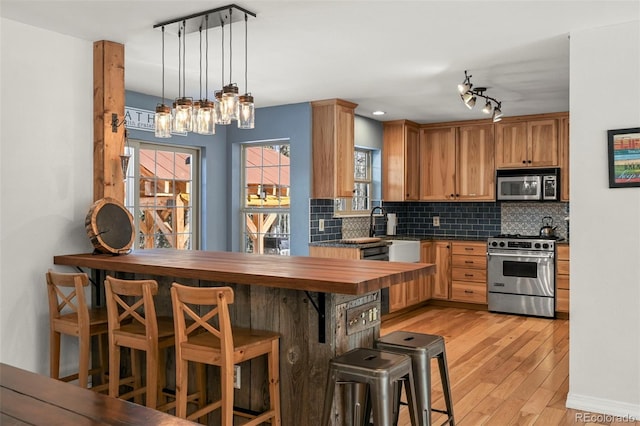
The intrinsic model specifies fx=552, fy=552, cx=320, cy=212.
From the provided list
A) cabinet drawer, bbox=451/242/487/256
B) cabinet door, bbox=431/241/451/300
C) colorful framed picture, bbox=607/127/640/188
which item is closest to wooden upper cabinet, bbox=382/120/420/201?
cabinet door, bbox=431/241/451/300

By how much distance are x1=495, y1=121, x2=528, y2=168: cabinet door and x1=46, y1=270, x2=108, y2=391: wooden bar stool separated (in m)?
5.06

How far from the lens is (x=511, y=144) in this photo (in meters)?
6.74

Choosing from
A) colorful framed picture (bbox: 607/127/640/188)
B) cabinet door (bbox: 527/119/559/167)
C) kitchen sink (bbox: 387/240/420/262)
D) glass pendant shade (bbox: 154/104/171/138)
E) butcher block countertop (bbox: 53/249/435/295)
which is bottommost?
kitchen sink (bbox: 387/240/420/262)

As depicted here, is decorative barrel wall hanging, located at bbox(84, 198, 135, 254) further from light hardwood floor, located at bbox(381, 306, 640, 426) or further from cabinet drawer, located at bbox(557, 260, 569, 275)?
cabinet drawer, located at bbox(557, 260, 569, 275)

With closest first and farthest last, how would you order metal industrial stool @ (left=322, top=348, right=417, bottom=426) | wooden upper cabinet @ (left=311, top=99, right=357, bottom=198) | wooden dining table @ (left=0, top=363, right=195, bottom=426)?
wooden dining table @ (left=0, top=363, right=195, bottom=426) → metal industrial stool @ (left=322, top=348, right=417, bottom=426) → wooden upper cabinet @ (left=311, top=99, right=357, bottom=198)

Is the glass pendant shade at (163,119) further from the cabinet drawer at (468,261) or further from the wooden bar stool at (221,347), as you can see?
the cabinet drawer at (468,261)

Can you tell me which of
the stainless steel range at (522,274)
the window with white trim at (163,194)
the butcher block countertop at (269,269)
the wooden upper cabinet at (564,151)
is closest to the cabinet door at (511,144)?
the wooden upper cabinet at (564,151)

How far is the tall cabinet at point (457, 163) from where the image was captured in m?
6.93

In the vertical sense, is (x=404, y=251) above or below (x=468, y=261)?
above

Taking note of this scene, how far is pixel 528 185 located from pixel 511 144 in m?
0.54

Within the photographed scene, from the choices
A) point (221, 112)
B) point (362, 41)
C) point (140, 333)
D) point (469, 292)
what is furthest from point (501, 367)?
point (221, 112)

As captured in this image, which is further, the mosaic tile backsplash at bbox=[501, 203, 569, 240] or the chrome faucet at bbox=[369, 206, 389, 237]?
the chrome faucet at bbox=[369, 206, 389, 237]

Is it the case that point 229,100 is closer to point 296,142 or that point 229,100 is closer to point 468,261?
point 296,142

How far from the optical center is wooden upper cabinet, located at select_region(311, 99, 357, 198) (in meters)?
5.61
